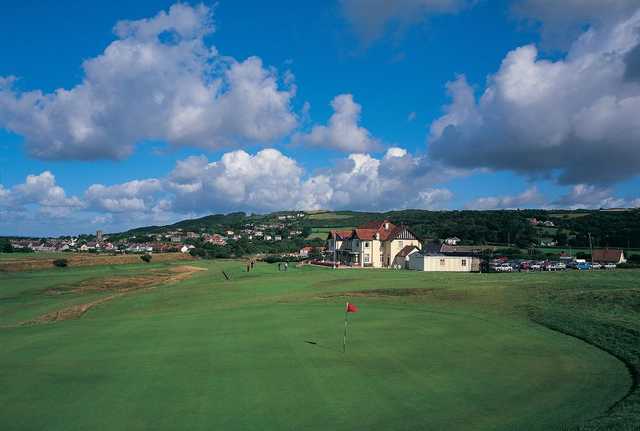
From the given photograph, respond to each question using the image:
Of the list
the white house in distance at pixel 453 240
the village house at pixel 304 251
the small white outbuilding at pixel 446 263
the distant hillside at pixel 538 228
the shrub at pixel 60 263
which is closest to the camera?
the small white outbuilding at pixel 446 263

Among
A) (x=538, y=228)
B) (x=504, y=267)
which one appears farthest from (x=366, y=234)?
(x=538, y=228)

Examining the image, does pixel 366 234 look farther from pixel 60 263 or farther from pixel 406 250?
pixel 60 263

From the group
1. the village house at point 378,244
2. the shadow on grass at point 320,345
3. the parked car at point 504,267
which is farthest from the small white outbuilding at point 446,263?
the shadow on grass at point 320,345

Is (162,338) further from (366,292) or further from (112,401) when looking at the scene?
(366,292)

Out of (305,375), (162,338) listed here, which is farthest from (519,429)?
(162,338)

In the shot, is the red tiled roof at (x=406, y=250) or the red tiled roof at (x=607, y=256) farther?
the red tiled roof at (x=607, y=256)

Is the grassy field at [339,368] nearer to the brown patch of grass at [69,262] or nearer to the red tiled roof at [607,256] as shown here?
the red tiled roof at [607,256]
